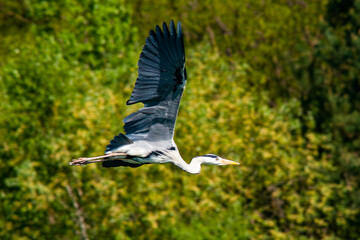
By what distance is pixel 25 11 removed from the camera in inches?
1069

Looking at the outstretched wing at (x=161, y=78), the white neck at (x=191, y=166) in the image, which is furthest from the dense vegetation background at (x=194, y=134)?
the outstretched wing at (x=161, y=78)

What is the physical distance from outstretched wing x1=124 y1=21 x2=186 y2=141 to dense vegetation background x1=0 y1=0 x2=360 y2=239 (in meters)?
6.60

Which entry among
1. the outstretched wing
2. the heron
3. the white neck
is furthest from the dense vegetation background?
the outstretched wing

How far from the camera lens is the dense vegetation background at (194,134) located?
15742mm

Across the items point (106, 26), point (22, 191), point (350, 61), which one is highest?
point (106, 26)

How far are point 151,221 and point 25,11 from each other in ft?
48.7

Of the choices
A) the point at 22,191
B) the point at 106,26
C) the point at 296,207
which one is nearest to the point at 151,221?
the point at 22,191

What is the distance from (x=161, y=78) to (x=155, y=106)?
0.40 metres

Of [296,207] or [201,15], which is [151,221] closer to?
[296,207]

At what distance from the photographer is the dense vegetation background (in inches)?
620

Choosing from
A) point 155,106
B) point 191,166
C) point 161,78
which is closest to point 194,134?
point 191,166

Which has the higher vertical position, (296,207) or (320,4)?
(320,4)

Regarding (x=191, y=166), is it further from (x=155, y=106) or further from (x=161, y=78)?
(x=161, y=78)

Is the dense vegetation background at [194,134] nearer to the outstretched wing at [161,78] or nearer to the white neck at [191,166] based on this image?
the white neck at [191,166]
